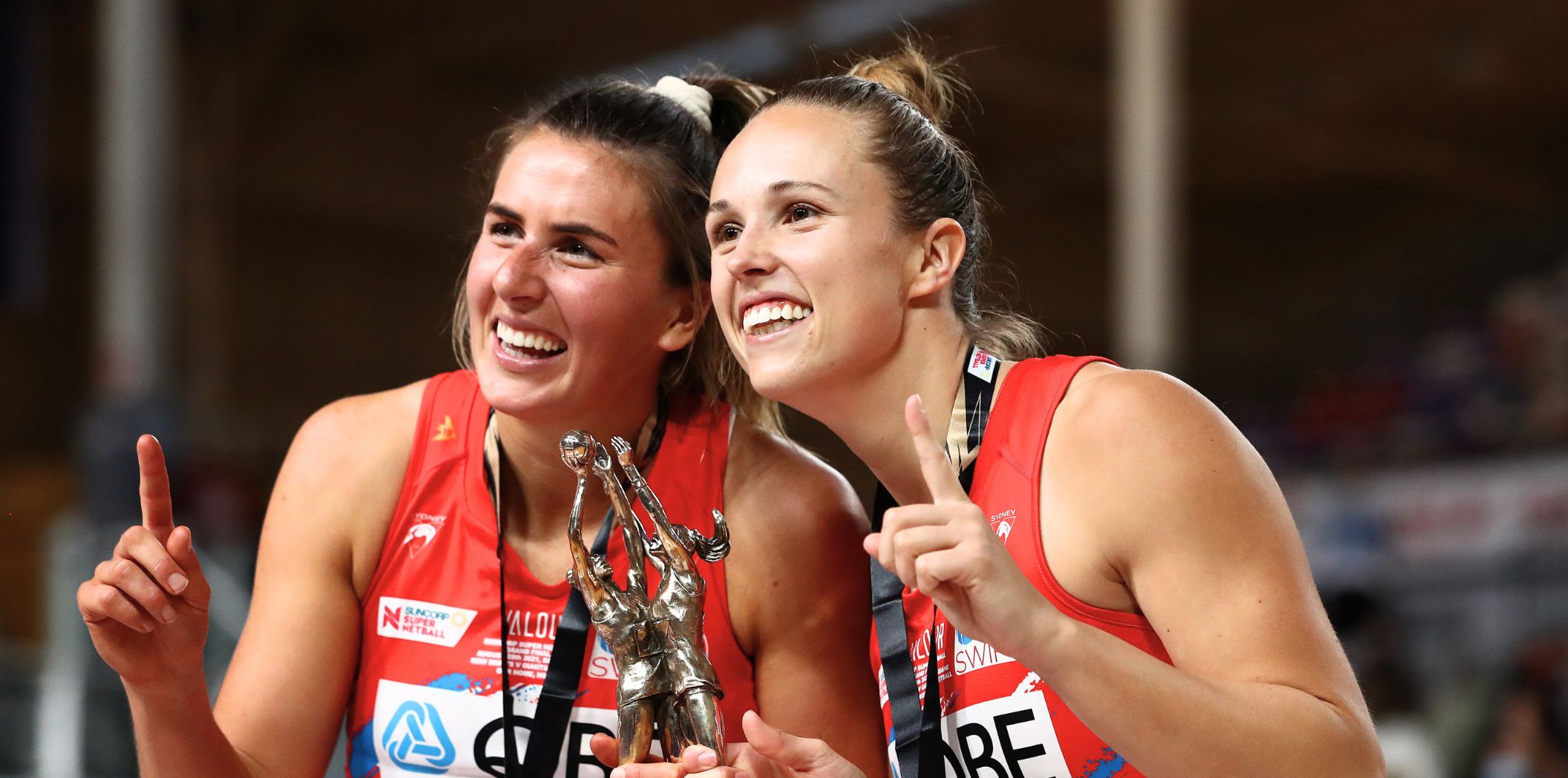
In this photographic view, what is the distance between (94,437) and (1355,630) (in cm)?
497

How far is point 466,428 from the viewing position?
93.9 inches

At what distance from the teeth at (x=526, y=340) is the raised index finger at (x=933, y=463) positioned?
0.76 meters

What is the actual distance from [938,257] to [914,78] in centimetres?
37

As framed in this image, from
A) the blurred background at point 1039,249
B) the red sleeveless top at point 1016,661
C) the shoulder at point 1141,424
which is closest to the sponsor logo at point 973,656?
the red sleeveless top at point 1016,661

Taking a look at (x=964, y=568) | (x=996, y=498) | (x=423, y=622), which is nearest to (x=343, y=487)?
(x=423, y=622)

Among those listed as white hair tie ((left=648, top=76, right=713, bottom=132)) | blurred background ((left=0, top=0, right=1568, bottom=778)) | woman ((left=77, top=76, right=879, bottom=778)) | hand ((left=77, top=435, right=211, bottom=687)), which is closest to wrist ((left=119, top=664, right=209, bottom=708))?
hand ((left=77, top=435, right=211, bottom=687))

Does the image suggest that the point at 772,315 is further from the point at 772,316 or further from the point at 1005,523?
the point at 1005,523

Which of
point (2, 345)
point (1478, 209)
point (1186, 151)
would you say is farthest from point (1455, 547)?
point (2, 345)

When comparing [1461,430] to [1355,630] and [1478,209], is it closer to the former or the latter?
[1355,630]

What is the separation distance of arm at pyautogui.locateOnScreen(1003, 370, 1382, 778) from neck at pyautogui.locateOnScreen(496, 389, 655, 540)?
76 cm

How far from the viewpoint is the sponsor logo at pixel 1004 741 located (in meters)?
1.86

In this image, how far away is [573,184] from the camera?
225 centimetres

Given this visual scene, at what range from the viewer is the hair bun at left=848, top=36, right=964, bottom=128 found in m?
2.22

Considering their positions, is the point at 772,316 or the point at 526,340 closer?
the point at 772,316
